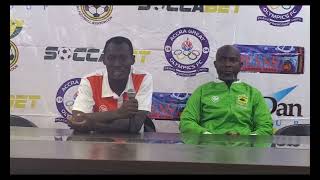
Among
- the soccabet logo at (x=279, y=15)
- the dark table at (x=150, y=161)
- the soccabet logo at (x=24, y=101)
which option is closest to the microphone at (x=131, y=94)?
the soccabet logo at (x=24, y=101)

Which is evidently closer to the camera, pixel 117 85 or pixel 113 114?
pixel 113 114

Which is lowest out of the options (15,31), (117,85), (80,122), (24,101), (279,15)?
(80,122)

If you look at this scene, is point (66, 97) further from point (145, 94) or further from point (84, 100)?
point (145, 94)

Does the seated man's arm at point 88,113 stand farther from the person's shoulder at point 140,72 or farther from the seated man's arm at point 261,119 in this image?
the seated man's arm at point 261,119

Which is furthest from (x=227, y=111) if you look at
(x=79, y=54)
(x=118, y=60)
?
(x=79, y=54)

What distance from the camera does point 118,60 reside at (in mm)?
2941

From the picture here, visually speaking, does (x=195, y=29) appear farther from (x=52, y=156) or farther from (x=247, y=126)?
(x=52, y=156)

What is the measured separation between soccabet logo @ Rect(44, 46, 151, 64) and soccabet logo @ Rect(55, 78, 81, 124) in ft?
0.51

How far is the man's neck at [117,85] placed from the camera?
2.88 metres

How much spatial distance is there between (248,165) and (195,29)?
1.88 meters

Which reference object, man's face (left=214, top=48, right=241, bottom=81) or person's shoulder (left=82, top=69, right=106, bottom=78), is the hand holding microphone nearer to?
person's shoulder (left=82, top=69, right=106, bottom=78)

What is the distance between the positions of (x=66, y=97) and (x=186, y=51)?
88 cm

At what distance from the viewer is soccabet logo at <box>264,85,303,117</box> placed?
9.85ft
